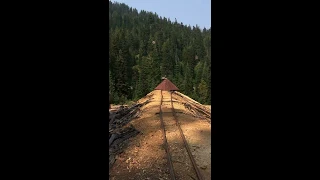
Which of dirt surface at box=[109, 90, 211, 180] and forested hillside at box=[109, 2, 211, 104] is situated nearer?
dirt surface at box=[109, 90, 211, 180]

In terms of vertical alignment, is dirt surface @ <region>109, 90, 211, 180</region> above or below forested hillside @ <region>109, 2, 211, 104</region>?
below

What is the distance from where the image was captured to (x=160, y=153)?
943 cm

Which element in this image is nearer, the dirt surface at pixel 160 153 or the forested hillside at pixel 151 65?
the dirt surface at pixel 160 153

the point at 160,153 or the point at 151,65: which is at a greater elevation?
the point at 151,65

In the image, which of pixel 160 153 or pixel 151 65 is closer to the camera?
pixel 160 153

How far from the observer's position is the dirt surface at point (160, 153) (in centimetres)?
791

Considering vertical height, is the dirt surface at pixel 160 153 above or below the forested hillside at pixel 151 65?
below

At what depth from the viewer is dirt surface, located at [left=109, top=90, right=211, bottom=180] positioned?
25.9ft
